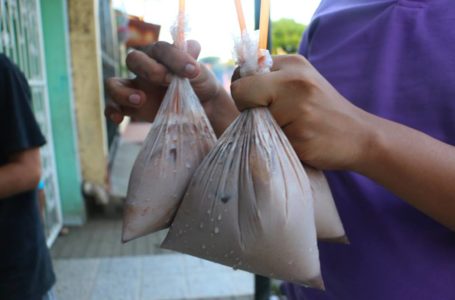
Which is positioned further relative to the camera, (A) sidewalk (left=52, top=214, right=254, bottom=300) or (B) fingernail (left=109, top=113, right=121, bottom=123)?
(A) sidewalk (left=52, top=214, right=254, bottom=300)

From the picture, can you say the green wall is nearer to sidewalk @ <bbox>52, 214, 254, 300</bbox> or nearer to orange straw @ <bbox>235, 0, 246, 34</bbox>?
sidewalk @ <bbox>52, 214, 254, 300</bbox>

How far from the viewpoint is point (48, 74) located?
4625 millimetres

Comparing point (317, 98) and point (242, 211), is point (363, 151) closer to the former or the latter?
point (317, 98)

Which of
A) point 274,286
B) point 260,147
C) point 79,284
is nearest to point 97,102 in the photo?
point 79,284

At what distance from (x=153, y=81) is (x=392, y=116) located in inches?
22.9

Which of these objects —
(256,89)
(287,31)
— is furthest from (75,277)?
(287,31)

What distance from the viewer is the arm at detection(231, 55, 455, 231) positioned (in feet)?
2.33

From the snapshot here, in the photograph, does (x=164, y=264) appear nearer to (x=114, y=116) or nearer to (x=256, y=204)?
(x=114, y=116)

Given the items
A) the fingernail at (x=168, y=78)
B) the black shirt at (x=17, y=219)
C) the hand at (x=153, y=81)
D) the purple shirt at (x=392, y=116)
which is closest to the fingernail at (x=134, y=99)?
the hand at (x=153, y=81)

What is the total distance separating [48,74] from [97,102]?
2.06ft

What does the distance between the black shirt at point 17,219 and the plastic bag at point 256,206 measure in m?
1.19

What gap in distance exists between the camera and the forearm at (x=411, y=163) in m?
0.74

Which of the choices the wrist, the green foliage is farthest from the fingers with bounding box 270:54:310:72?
the green foliage

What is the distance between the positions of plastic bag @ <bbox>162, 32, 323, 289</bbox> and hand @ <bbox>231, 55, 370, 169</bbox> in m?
0.04
